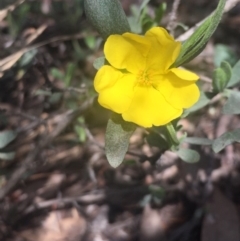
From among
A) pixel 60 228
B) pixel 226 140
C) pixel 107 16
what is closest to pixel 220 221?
pixel 60 228

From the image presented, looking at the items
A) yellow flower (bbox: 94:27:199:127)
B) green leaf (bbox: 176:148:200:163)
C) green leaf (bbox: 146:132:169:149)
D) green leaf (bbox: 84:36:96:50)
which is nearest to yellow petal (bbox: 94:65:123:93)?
yellow flower (bbox: 94:27:199:127)

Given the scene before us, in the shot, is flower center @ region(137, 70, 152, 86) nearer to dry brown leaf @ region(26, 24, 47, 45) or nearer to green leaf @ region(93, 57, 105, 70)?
green leaf @ region(93, 57, 105, 70)

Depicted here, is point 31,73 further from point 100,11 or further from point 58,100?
point 100,11

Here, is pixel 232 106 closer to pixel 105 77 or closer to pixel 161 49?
pixel 161 49

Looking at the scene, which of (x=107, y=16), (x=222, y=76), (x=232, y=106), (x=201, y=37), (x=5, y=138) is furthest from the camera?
(x=5, y=138)

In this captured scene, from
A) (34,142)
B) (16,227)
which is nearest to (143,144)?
(34,142)
